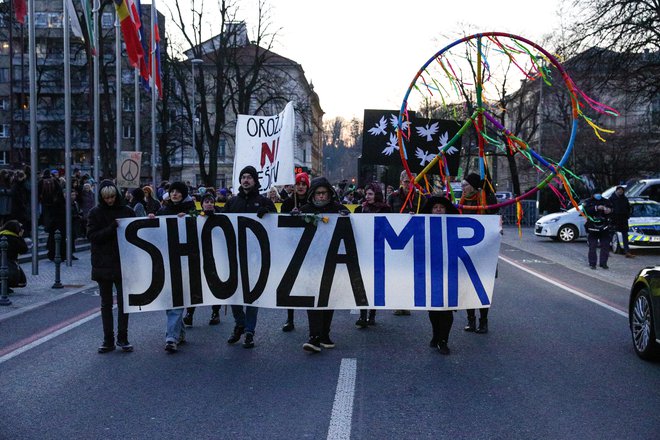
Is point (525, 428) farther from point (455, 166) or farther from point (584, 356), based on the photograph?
point (455, 166)

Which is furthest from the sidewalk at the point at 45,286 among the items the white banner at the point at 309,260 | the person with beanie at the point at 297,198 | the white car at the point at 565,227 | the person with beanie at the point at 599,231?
the white car at the point at 565,227

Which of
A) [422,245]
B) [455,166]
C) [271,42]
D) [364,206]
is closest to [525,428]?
[422,245]

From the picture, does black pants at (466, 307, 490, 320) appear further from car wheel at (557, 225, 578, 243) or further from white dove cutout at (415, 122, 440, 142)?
car wheel at (557, 225, 578, 243)

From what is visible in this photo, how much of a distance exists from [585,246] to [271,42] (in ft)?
78.5

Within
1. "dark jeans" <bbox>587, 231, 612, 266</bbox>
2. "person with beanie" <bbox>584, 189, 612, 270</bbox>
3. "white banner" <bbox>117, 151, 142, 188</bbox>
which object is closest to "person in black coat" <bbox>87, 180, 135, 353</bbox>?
"white banner" <bbox>117, 151, 142, 188</bbox>

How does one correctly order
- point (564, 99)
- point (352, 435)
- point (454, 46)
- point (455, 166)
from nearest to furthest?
point (352, 435), point (454, 46), point (455, 166), point (564, 99)

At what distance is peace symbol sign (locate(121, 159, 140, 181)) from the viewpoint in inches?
773

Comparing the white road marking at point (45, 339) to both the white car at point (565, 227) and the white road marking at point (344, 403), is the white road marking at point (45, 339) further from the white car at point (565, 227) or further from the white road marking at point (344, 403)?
the white car at point (565, 227)

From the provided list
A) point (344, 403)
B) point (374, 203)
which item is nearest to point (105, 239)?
point (344, 403)

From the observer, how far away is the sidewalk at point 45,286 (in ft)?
36.3

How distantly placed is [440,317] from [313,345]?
136 cm

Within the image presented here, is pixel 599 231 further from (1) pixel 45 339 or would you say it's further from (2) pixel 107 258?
(1) pixel 45 339

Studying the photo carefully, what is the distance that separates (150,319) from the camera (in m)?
9.90

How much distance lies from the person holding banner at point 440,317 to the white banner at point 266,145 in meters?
3.46
